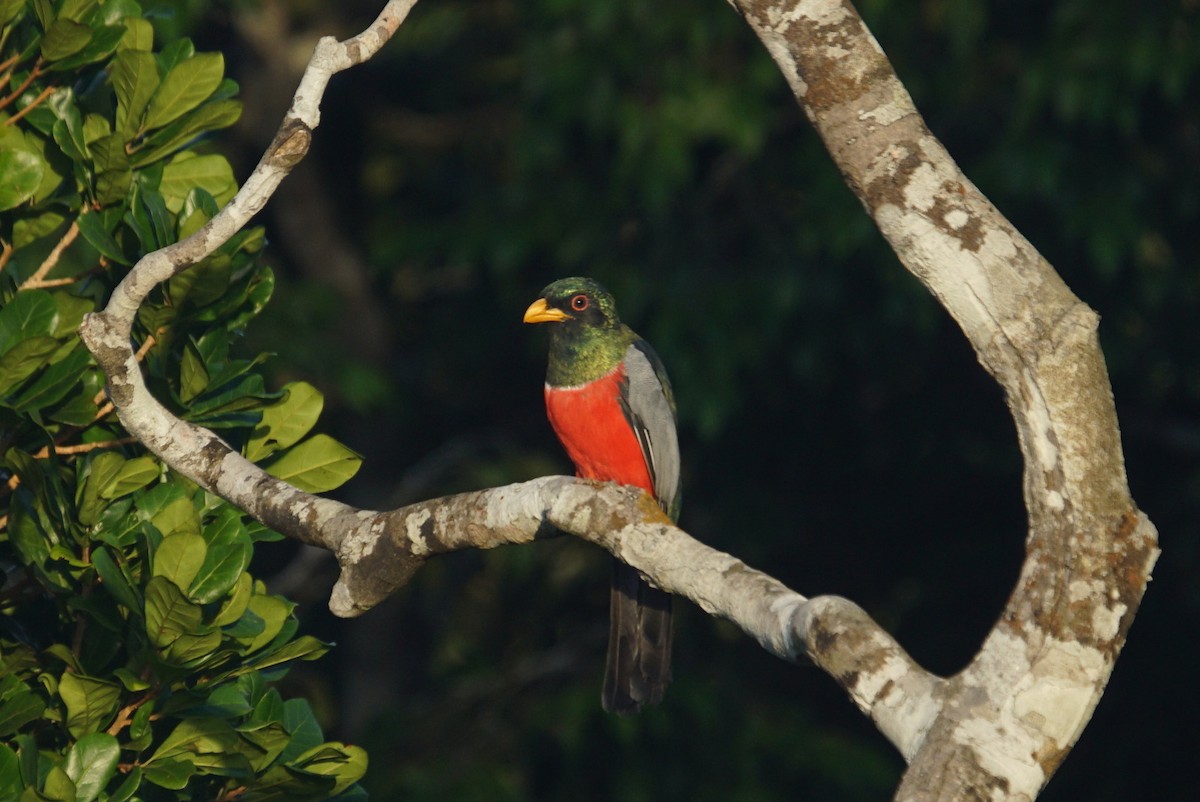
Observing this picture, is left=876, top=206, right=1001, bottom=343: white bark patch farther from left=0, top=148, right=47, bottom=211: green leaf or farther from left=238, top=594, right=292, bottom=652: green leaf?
left=0, top=148, right=47, bottom=211: green leaf

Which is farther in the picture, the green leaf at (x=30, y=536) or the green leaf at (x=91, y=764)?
the green leaf at (x=30, y=536)

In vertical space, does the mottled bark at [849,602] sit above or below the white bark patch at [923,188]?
below

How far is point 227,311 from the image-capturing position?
11.4 feet

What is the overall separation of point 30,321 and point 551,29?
4845 mm

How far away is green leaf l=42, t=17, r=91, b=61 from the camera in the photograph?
3279 mm

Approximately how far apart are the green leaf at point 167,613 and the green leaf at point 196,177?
3.73 ft

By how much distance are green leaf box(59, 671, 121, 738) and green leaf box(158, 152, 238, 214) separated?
1.18 meters

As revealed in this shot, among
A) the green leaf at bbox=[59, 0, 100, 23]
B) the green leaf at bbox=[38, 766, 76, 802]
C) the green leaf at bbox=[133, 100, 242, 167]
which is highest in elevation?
the green leaf at bbox=[59, 0, 100, 23]

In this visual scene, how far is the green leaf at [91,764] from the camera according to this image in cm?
278

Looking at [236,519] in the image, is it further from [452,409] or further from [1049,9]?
[452,409]

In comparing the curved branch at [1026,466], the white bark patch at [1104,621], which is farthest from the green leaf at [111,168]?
the white bark patch at [1104,621]

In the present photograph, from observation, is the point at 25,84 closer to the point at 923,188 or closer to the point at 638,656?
the point at 923,188

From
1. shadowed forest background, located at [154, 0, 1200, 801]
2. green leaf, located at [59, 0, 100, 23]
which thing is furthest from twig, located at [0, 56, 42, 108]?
shadowed forest background, located at [154, 0, 1200, 801]

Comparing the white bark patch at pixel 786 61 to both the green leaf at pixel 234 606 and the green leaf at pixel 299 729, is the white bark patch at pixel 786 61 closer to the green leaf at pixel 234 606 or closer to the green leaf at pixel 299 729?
the green leaf at pixel 234 606
